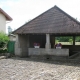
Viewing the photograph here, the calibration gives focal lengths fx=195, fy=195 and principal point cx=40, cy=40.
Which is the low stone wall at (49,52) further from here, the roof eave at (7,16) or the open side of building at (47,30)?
the roof eave at (7,16)

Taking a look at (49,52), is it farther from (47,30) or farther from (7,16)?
(7,16)

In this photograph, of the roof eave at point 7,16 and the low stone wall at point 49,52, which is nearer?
the low stone wall at point 49,52

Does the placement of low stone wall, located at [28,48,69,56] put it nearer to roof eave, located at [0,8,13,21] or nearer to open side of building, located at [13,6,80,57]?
open side of building, located at [13,6,80,57]

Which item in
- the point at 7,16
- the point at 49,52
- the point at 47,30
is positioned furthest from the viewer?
the point at 7,16

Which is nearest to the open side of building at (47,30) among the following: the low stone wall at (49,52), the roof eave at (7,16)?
the low stone wall at (49,52)

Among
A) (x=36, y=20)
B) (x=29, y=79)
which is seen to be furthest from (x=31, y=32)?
(x=29, y=79)

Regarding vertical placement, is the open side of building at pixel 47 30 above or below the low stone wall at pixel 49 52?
above

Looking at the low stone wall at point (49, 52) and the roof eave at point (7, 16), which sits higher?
the roof eave at point (7, 16)

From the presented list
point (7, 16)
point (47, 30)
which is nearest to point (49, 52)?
point (47, 30)

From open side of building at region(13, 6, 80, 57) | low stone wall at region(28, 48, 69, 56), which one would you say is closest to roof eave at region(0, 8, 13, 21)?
open side of building at region(13, 6, 80, 57)

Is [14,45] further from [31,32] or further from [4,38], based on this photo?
[31,32]

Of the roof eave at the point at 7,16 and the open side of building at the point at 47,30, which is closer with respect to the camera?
the open side of building at the point at 47,30

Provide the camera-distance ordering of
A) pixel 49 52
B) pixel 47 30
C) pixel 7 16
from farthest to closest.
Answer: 1. pixel 7 16
2. pixel 47 30
3. pixel 49 52

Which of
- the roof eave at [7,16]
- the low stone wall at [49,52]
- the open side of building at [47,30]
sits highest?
the roof eave at [7,16]
